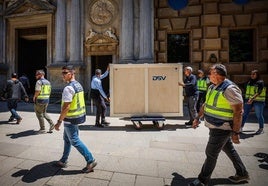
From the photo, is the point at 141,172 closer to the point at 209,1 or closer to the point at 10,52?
the point at 209,1

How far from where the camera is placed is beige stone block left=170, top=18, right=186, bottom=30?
43.1ft

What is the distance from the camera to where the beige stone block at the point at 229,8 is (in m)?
12.5

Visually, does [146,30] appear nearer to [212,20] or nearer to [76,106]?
[212,20]

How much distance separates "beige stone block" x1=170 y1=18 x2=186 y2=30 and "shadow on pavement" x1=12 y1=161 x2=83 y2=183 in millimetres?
11112

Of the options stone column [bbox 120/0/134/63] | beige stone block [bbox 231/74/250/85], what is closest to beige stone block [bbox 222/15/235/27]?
beige stone block [bbox 231/74/250/85]

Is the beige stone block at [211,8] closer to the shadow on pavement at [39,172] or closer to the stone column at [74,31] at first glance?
the stone column at [74,31]

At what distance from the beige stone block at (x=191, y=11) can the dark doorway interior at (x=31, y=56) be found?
438 inches

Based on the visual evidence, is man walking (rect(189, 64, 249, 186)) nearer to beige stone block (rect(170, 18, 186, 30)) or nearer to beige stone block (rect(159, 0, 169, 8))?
beige stone block (rect(170, 18, 186, 30))

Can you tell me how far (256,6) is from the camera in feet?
40.3

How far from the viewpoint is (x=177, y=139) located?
608 centimetres

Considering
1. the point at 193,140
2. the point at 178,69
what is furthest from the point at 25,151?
the point at 178,69

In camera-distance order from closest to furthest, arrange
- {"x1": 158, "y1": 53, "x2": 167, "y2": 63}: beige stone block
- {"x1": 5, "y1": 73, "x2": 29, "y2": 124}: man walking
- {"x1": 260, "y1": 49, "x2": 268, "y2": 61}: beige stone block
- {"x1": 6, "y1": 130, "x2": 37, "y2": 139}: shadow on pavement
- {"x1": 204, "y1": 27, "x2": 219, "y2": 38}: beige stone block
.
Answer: {"x1": 6, "y1": 130, "x2": 37, "y2": 139}: shadow on pavement < {"x1": 5, "y1": 73, "x2": 29, "y2": 124}: man walking < {"x1": 260, "y1": 49, "x2": 268, "y2": 61}: beige stone block < {"x1": 204, "y1": 27, "x2": 219, "y2": 38}: beige stone block < {"x1": 158, "y1": 53, "x2": 167, "y2": 63}: beige stone block

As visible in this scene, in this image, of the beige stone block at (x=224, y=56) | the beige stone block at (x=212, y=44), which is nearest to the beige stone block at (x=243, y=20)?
the beige stone block at (x=212, y=44)

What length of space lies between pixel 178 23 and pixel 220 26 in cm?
231
